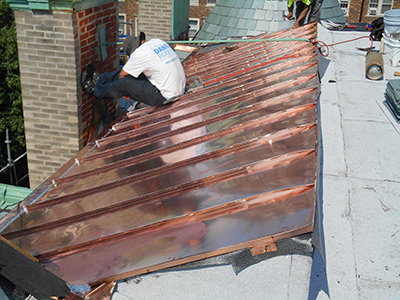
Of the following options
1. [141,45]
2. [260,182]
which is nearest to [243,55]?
[141,45]

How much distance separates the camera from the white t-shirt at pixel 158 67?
6.22m

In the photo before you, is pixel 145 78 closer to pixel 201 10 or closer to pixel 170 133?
pixel 170 133

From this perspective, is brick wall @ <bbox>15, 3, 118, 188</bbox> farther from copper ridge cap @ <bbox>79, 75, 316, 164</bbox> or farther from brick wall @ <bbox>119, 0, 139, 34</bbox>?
brick wall @ <bbox>119, 0, 139, 34</bbox>

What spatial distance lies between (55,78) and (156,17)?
8.52 m

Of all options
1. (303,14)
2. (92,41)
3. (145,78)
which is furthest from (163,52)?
(303,14)

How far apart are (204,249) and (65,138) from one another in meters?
4.56

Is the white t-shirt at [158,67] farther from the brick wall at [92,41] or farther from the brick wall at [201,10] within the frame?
the brick wall at [201,10]

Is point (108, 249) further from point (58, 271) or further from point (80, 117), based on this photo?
point (80, 117)

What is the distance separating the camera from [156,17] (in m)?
13.8

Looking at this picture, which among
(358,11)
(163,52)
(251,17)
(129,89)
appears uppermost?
(251,17)

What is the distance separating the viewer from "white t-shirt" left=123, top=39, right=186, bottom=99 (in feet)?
20.4

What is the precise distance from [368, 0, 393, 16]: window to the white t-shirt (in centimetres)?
3132

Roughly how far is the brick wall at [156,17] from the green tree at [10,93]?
14.4ft

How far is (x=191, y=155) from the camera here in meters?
4.12
